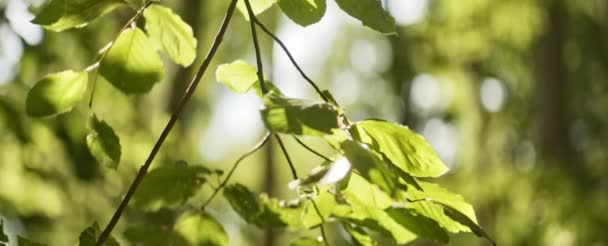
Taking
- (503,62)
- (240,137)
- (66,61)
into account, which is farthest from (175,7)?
(240,137)

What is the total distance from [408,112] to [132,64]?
7114 mm

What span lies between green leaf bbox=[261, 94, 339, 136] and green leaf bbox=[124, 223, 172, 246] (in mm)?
359

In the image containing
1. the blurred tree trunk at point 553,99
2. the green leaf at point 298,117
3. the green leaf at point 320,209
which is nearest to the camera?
the green leaf at point 298,117

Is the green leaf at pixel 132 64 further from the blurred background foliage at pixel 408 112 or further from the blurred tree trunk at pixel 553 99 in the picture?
the blurred tree trunk at pixel 553 99

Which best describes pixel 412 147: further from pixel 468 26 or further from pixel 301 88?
pixel 301 88

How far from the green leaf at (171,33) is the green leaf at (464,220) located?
0.32 meters

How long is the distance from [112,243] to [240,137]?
373 inches

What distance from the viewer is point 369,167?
61 cm

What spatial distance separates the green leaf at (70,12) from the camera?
0.81 m

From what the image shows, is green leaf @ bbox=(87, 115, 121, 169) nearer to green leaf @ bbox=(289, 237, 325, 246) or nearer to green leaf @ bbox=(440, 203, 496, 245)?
green leaf @ bbox=(289, 237, 325, 246)

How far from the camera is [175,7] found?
15.0 feet

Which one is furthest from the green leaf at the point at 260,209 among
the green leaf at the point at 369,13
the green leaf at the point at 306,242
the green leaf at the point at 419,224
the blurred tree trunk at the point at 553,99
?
the blurred tree trunk at the point at 553,99

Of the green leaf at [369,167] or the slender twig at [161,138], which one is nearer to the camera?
the green leaf at [369,167]

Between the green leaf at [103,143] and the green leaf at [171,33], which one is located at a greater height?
the green leaf at [171,33]
